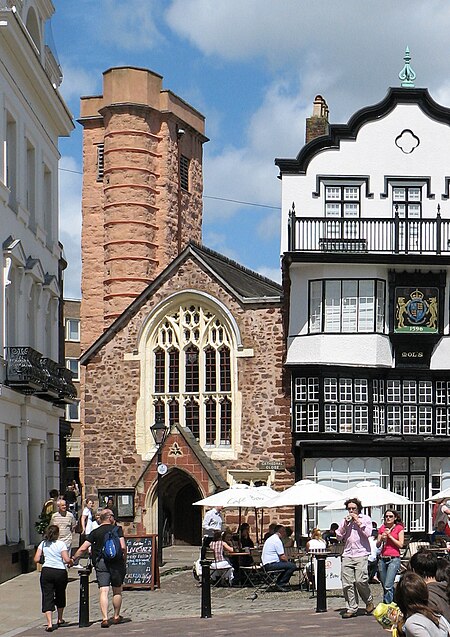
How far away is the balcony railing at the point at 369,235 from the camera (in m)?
38.3

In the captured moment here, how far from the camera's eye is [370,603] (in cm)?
1991

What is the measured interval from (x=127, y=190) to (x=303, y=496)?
25331 mm

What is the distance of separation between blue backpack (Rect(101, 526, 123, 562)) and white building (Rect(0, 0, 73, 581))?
292 inches

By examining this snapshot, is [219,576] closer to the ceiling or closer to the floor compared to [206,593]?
closer to the floor

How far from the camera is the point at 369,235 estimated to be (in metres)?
38.5

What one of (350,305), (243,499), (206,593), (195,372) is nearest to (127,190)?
(195,372)

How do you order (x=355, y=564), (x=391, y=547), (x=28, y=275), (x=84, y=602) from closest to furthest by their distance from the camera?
(x=84, y=602)
(x=355, y=564)
(x=391, y=547)
(x=28, y=275)

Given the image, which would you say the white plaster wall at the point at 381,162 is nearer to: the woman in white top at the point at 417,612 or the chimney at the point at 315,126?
the chimney at the point at 315,126

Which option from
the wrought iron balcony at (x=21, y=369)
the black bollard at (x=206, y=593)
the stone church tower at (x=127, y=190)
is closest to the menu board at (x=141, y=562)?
the black bollard at (x=206, y=593)

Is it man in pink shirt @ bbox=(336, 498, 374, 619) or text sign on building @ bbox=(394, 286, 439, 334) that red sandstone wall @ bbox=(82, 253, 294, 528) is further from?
man in pink shirt @ bbox=(336, 498, 374, 619)

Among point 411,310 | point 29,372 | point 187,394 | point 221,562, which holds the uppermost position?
point 411,310

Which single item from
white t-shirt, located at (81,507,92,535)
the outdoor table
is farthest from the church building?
the outdoor table

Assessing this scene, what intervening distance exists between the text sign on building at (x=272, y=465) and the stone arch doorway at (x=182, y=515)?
120 inches

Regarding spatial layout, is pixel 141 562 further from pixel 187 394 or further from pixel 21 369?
pixel 187 394
